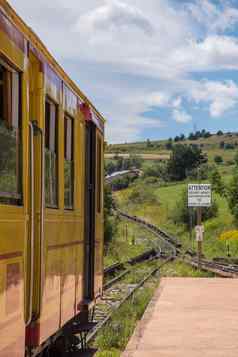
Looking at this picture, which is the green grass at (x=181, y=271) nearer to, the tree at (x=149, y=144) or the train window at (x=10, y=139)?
the train window at (x=10, y=139)

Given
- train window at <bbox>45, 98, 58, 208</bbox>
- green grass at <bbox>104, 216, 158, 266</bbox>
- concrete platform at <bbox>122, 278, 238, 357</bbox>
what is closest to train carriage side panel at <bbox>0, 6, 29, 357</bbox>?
train window at <bbox>45, 98, 58, 208</bbox>

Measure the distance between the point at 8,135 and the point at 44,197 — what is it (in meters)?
1.25

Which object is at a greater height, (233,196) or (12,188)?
(233,196)

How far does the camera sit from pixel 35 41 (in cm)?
689

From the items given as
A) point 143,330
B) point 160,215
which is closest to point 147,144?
point 160,215

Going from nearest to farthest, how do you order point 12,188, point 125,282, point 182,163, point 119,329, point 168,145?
point 12,188, point 119,329, point 125,282, point 182,163, point 168,145

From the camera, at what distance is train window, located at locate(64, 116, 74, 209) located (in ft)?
28.0

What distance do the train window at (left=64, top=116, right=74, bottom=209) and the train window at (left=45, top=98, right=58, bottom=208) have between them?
Result: 628 mm

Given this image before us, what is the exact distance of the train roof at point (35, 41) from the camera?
19.3 ft

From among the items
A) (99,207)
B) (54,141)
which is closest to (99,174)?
(99,207)

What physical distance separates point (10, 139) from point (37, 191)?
83 centimetres

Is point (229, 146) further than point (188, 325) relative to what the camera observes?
Yes

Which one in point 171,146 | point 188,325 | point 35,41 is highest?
point 171,146

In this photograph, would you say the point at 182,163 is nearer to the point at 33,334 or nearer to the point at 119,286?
the point at 119,286
